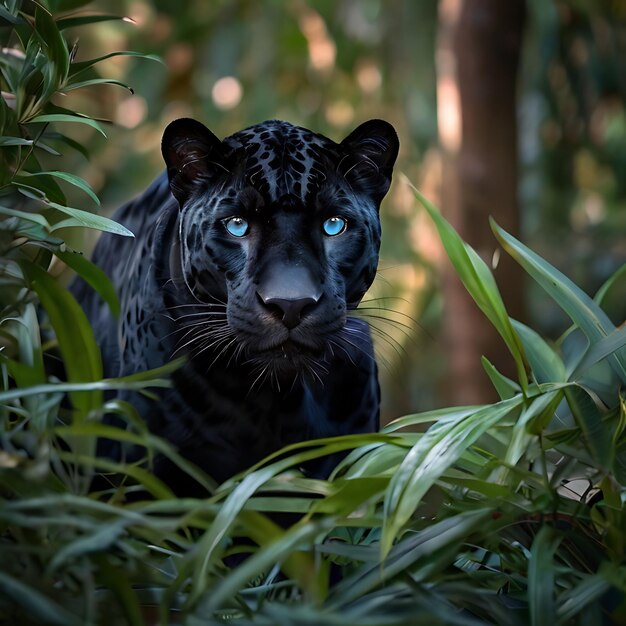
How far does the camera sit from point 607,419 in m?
1.17

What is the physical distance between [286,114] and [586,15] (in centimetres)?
178

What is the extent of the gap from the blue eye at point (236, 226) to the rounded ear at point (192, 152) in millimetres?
82

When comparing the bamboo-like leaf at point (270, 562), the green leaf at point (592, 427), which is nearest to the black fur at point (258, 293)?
the green leaf at point (592, 427)

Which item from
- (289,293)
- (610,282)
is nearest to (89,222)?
(289,293)

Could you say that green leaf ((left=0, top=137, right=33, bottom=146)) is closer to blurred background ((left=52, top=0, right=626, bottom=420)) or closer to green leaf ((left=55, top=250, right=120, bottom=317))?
green leaf ((left=55, top=250, right=120, bottom=317))

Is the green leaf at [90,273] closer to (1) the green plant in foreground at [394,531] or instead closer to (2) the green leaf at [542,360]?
(1) the green plant in foreground at [394,531]

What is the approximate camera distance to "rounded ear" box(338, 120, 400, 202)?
5.24 feet

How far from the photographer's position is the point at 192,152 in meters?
1.58

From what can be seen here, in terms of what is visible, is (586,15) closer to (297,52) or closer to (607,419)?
(297,52)

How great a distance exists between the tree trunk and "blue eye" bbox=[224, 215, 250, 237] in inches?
111

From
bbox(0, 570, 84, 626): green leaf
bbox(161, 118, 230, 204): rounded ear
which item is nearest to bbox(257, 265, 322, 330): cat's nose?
bbox(161, 118, 230, 204): rounded ear

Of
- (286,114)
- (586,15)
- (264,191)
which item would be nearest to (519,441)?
(264,191)

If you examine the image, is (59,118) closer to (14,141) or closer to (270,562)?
(14,141)

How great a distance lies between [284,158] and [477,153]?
9.89 ft
